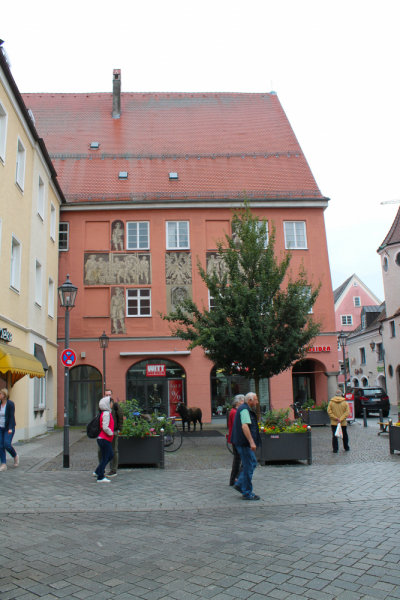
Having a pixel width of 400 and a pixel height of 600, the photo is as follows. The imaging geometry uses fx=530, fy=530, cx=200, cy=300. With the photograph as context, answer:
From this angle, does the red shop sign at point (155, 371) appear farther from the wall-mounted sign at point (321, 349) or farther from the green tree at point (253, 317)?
the green tree at point (253, 317)

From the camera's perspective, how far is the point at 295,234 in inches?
1138

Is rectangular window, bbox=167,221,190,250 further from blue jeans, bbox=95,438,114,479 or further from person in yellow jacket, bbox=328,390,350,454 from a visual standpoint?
blue jeans, bbox=95,438,114,479

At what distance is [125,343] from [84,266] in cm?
459

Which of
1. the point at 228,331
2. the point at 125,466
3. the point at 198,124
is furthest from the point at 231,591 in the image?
the point at 198,124

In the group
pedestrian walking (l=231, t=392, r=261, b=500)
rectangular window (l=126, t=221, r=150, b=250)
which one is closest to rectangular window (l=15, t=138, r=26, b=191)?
rectangular window (l=126, t=221, r=150, b=250)

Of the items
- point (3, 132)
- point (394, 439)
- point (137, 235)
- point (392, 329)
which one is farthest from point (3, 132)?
point (392, 329)

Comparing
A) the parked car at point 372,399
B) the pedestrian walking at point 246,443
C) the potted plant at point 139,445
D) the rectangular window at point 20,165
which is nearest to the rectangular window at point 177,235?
the rectangular window at point 20,165

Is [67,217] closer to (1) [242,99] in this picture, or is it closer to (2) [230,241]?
(2) [230,241]

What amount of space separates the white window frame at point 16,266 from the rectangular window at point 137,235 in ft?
32.5

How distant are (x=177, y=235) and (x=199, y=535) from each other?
22845 millimetres

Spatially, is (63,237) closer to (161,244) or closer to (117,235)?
(117,235)

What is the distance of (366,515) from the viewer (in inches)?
291

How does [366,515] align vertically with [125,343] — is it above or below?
below

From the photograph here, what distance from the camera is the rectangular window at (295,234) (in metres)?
28.8
